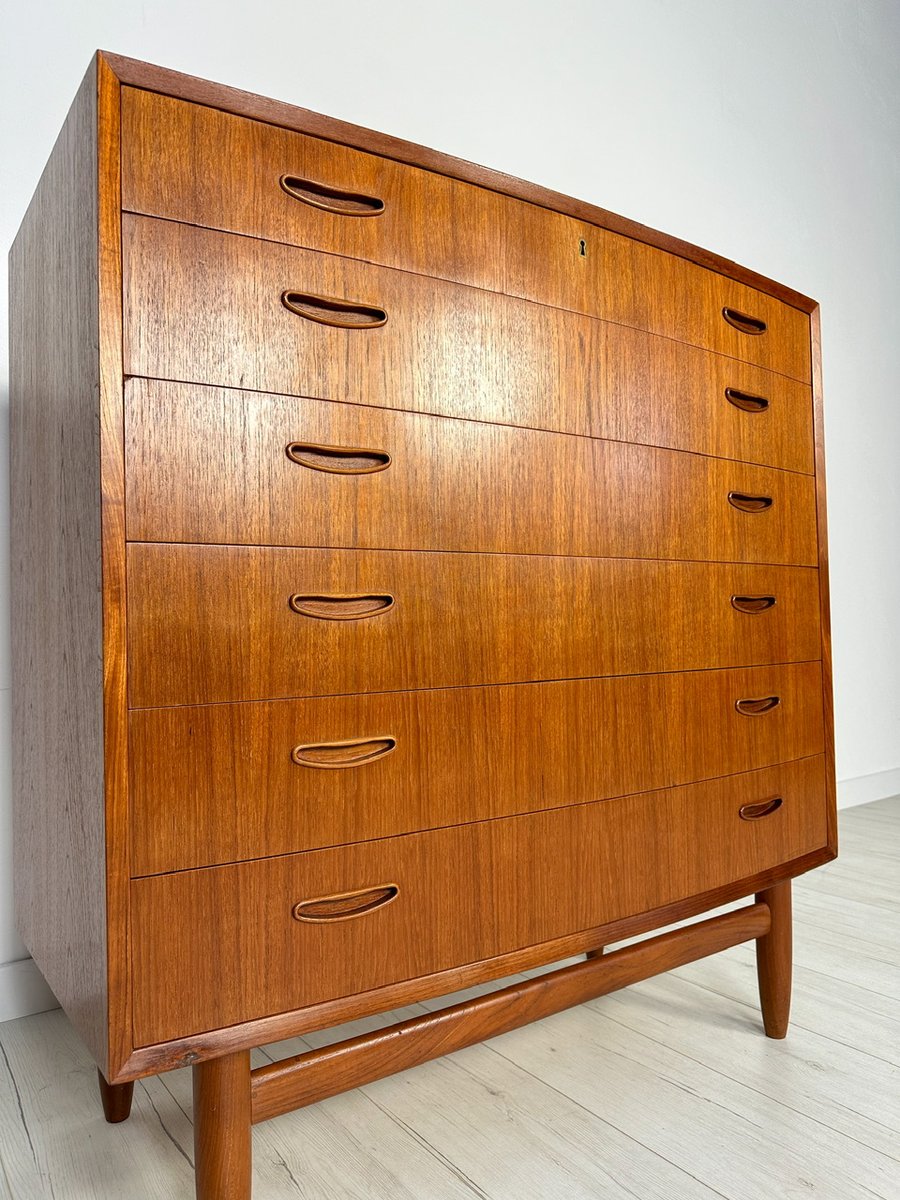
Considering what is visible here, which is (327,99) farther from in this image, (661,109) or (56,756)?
(56,756)

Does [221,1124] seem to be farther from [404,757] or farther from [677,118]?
[677,118]

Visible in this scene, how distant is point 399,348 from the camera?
892 millimetres

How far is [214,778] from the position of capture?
30.4 inches

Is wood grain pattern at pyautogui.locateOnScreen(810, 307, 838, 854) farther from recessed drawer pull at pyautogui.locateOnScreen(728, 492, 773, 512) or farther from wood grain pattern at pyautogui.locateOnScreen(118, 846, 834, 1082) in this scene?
wood grain pattern at pyautogui.locateOnScreen(118, 846, 834, 1082)

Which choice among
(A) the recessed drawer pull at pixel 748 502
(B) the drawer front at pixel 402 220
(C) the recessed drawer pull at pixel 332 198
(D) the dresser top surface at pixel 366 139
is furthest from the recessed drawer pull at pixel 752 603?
(C) the recessed drawer pull at pixel 332 198

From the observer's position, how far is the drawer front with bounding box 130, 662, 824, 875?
758 millimetres

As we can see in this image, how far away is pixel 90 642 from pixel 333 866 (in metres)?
0.30

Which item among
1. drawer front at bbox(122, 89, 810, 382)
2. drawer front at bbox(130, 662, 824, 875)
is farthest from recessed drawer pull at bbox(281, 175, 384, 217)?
drawer front at bbox(130, 662, 824, 875)

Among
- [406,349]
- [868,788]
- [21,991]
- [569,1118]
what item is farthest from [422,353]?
[868,788]

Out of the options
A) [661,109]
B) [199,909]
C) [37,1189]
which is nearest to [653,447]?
[199,909]

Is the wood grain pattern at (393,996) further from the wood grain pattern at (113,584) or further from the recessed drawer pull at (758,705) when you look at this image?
the recessed drawer pull at (758,705)

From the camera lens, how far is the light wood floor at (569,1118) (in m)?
0.95

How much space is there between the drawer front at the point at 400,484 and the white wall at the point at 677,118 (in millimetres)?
767

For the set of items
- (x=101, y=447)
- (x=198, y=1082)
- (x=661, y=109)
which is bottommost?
(x=198, y=1082)
